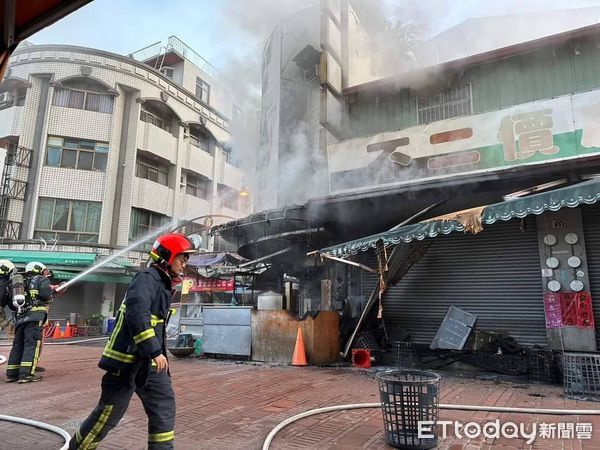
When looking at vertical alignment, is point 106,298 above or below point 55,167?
below

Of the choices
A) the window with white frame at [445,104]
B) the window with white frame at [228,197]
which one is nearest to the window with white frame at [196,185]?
the window with white frame at [228,197]

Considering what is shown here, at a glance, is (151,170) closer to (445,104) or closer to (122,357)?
(445,104)

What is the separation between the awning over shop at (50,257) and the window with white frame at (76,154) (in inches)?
180

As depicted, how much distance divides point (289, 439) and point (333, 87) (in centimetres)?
882

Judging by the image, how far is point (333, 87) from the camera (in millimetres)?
10672

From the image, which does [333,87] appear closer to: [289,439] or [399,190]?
[399,190]

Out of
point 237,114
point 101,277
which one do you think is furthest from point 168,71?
point 237,114

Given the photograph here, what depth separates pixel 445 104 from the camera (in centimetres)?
1027

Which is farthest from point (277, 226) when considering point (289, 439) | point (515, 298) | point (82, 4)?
point (82, 4)

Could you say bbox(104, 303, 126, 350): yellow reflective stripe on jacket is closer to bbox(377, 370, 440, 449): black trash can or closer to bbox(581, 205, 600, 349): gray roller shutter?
bbox(377, 370, 440, 449): black trash can

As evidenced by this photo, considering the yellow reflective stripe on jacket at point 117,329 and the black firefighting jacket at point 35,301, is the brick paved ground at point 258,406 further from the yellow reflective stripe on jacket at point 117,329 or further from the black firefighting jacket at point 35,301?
the yellow reflective stripe on jacket at point 117,329

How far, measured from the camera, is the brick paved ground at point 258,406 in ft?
12.6

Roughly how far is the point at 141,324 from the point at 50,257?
18.6m

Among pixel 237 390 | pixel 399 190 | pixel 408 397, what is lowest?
pixel 237 390
